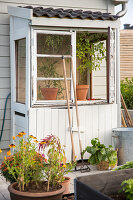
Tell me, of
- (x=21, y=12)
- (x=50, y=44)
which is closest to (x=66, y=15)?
(x=50, y=44)

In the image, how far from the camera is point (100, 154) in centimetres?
Answer: 559

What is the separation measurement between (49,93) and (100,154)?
4.06 ft

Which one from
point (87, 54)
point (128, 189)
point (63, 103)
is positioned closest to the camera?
point (128, 189)

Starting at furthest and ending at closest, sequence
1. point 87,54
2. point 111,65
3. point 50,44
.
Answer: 1. point 87,54
2. point 111,65
3. point 50,44

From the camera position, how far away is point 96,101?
616cm

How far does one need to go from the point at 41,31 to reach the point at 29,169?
2562mm

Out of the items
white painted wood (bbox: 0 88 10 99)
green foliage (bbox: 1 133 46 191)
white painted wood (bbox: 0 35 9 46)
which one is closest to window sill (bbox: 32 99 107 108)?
white painted wood (bbox: 0 88 10 99)

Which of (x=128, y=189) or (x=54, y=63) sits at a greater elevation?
(x=54, y=63)

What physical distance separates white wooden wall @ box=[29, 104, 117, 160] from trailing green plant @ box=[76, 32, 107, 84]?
1083mm

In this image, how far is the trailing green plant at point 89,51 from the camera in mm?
6545

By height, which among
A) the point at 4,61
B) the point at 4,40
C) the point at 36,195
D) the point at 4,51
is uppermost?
the point at 4,40

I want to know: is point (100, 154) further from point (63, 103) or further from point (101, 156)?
point (63, 103)

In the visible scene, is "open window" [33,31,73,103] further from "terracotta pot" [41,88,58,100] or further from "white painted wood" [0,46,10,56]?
"white painted wood" [0,46,10,56]

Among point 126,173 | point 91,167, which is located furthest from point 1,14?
point 126,173
